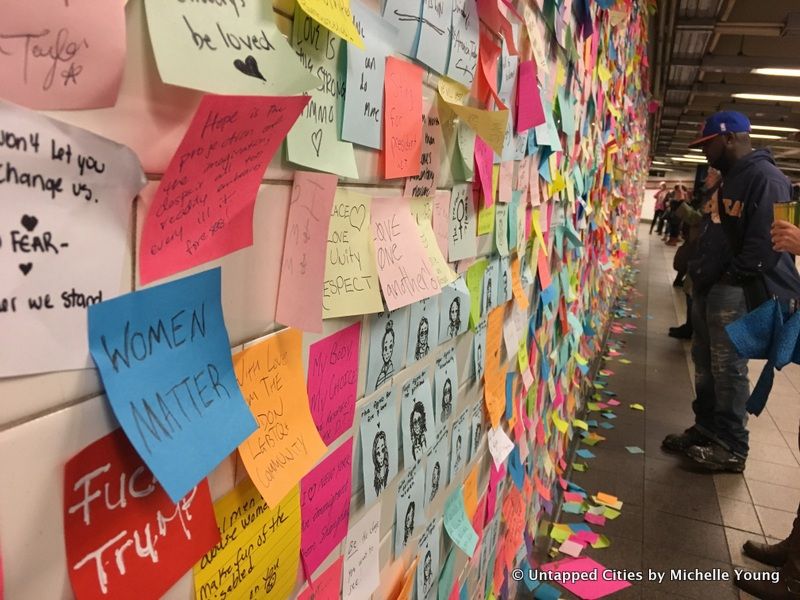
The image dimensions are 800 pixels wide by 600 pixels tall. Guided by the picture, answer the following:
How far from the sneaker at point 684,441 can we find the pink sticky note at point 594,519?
0.86 metres

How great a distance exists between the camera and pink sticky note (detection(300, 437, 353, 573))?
553 mm

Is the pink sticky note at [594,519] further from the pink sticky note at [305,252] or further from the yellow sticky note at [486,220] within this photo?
the pink sticky note at [305,252]

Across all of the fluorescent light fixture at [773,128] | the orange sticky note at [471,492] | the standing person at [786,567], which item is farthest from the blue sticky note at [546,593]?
the fluorescent light fixture at [773,128]

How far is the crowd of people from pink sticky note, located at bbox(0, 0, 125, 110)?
2.14 meters

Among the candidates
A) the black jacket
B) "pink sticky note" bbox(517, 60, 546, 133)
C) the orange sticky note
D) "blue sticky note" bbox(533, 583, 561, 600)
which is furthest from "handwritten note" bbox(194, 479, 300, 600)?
the black jacket

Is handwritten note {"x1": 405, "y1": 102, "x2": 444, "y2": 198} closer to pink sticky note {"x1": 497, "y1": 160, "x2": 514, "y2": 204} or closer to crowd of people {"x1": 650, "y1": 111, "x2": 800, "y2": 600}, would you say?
pink sticky note {"x1": 497, "y1": 160, "x2": 514, "y2": 204}

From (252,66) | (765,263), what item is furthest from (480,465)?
(765,263)

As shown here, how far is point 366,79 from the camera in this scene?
0.51m

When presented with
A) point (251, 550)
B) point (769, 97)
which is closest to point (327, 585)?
point (251, 550)

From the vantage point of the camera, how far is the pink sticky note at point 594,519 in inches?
91.7

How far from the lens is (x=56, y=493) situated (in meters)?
0.30

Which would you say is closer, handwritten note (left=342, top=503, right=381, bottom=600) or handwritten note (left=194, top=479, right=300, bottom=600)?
handwritten note (left=194, top=479, right=300, bottom=600)

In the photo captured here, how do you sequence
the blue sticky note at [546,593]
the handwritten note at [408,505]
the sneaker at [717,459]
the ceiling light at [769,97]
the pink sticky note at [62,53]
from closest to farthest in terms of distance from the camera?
the pink sticky note at [62,53] → the handwritten note at [408,505] → the blue sticky note at [546,593] → the sneaker at [717,459] → the ceiling light at [769,97]

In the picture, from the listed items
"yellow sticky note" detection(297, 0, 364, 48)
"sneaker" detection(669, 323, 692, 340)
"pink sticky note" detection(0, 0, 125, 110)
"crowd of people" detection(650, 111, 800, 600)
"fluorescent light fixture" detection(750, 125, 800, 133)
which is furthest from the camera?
"fluorescent light fixture" detection(750, 125, 800, 133)
